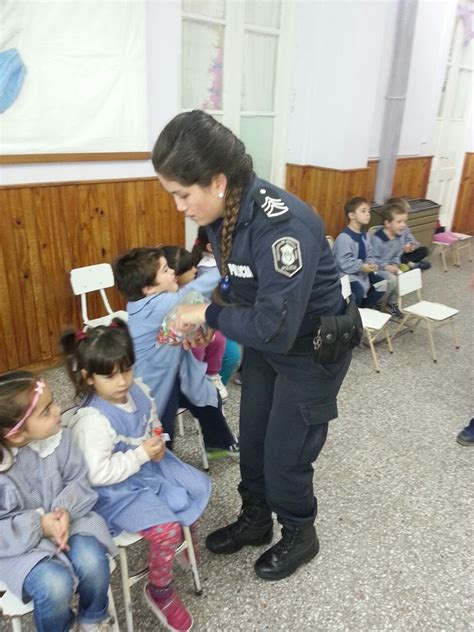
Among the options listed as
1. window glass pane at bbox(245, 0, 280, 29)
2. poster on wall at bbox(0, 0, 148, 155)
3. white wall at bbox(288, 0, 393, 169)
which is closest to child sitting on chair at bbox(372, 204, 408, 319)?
white wall at bbox(288, 0, 393, 169)

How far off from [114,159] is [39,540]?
2465mm

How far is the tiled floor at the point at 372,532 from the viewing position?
162cm

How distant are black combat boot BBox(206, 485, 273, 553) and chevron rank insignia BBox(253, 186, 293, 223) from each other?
3.63ft

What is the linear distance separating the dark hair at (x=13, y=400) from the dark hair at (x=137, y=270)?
0.70 m

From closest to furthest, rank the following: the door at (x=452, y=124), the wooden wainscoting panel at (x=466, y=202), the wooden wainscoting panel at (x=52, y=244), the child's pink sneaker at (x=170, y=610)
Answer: the child's pink sneaker at (x=170, y=610) < the wooden wainscoting panel at (x=52, y=244) < the door at (x=452, y=124) < the wooden wainscoting panel at (x=466, y=202)

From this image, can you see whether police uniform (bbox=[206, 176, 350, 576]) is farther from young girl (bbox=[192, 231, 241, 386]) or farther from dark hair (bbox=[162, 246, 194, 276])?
young girl (bbox=[192, 231, 241, 386])

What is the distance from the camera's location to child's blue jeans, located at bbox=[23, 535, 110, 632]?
1151 millimetres

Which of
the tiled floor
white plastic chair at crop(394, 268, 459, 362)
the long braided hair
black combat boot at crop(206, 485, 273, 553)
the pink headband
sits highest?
the long braided hair

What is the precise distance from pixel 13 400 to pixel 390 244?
3.52 meters

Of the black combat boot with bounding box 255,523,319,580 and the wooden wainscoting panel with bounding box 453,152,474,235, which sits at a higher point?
the wooden wainscoting panel with bounding box 453,152,474,235

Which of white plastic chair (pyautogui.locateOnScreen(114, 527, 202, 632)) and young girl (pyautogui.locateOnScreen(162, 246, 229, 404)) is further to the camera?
young girl (pyautogui.locateOnScreen(162, 246, 229, 404))

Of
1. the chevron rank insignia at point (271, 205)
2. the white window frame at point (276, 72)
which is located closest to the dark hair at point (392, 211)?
the white window frame at point (276, 72)

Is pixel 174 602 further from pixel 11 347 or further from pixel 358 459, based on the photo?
pixel 11 347

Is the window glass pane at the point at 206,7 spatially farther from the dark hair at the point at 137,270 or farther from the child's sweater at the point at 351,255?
the dark hair at the point at 137,270
